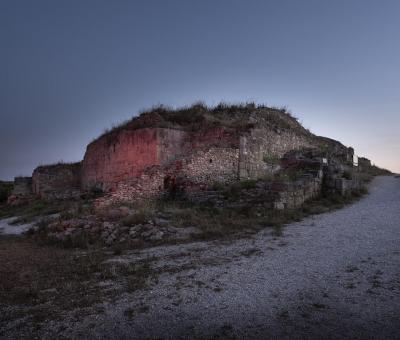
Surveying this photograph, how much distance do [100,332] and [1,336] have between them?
42.2 inches

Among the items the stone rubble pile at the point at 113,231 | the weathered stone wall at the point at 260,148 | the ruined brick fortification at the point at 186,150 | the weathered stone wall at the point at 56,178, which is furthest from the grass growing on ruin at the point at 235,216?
the weathered stone wall at the point at 56,178

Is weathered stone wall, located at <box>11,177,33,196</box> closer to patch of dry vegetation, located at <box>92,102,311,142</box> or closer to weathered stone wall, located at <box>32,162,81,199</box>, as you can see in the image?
weathered stone wall, located at <box>32,162,81,199</box>

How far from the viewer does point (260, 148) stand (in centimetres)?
1617

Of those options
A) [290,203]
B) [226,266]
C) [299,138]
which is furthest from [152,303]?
[299,138]

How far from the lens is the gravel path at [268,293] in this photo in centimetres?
335

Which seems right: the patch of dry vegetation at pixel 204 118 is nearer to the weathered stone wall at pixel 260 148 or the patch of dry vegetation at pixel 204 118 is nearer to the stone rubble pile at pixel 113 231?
the weathered stone wall at pixel 260 148

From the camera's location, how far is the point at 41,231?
384 inches

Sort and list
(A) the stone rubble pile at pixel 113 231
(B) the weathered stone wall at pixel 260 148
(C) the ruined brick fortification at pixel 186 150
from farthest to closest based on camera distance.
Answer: (B) the weathered stone wall at pixel 260 148 < (C) the ruined brick fortification at pixel 186 150 < (A) the stone rubble pile at pixel 113 231

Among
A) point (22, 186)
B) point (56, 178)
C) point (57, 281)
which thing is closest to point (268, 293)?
point (57, 281)

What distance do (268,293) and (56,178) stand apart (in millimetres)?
21450

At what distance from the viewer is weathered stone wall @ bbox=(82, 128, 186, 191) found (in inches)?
602

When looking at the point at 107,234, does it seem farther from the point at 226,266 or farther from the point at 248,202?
the point at 248,202

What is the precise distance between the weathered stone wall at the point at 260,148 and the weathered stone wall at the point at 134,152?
3.42 metres

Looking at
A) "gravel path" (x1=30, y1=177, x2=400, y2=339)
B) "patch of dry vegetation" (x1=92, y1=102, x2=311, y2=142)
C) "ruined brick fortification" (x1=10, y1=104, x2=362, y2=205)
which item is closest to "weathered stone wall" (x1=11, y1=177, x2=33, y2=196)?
"ruined brick fortification" (x1=10, y1=104, x2=362, y2=205)
